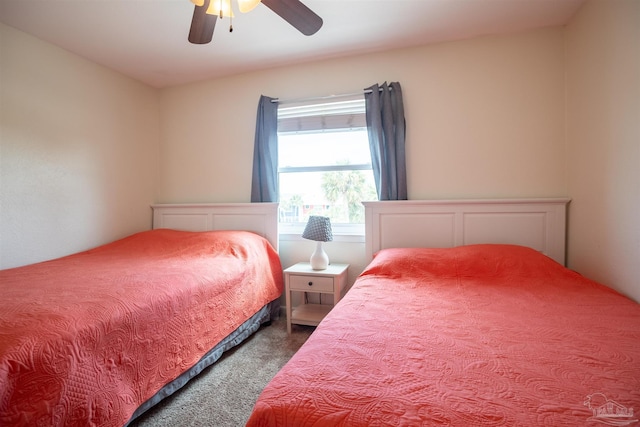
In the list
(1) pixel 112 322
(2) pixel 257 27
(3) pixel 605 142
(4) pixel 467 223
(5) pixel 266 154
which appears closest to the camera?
(1) pixel 112 322

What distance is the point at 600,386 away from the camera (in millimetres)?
745

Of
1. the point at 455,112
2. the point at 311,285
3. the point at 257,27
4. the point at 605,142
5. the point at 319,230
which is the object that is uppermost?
the point at 257,27

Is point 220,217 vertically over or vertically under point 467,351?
over

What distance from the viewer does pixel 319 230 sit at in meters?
2.31

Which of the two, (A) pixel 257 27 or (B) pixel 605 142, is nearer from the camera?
(B) pixel 605 142

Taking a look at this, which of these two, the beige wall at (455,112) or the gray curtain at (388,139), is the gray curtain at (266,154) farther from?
the gray curtain at (388,139)

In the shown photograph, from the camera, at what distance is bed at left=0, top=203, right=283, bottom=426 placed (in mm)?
968

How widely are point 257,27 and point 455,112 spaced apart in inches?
65.9

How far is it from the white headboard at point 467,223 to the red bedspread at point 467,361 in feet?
1.97

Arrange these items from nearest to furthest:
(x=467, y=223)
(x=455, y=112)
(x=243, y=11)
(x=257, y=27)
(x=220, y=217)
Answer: (x=243, y=11)
(x=257, y=27)
(x=467, y=223)
(x=455, y=112)
(x=220, y=217)

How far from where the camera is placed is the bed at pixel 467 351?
0.67m

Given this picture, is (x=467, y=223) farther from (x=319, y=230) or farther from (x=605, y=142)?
(x=319, y=230)

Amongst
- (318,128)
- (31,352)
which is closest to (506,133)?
(318,128)

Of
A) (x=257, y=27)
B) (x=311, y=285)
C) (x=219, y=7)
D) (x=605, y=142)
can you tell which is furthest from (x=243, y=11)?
(x=605, y=142)
